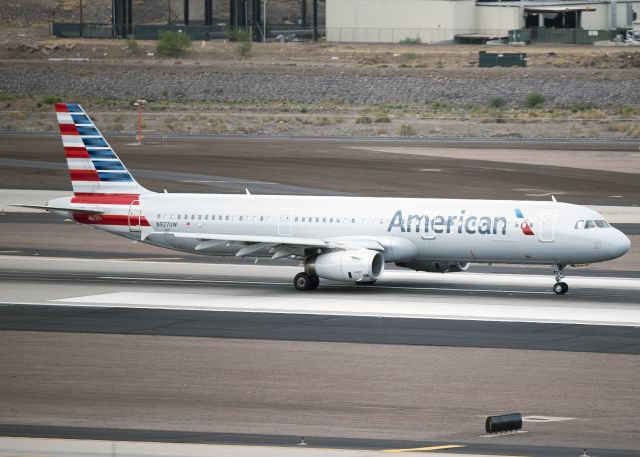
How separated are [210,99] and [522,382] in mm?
138606

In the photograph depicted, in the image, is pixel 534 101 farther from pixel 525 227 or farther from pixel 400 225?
pixel 525 227

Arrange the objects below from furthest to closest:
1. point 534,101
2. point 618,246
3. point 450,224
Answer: point 534,101, point 450,224, point 618,246

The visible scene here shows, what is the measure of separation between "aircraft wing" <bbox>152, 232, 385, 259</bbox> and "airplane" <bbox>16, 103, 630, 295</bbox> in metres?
0.04

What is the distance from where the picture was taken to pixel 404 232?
50.9m

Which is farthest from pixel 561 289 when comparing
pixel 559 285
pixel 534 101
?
pixel 534 101

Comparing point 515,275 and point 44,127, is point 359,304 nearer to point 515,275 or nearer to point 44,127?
point 515,275

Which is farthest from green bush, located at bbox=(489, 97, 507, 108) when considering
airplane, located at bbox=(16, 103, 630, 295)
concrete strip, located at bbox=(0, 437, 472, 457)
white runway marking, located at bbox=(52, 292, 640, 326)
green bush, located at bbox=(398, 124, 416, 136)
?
concrete strip, located at bbox=(0, 437, 472, 457)

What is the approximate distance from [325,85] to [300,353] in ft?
442

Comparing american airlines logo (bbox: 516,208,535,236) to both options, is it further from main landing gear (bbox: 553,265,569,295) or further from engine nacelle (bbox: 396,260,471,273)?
engine nacelle (bbox: 396,260,471,273)

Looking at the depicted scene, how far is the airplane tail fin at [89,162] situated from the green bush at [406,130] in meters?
72.1

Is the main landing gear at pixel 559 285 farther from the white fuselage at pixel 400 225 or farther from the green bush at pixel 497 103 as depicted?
the green bush at pixel 497 103

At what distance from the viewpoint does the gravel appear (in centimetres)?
16112

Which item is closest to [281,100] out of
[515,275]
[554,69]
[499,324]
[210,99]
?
[210,99]

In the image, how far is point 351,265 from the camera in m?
49.9
